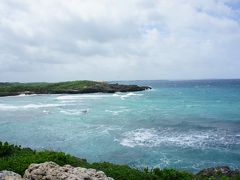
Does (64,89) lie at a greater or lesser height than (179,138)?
greater


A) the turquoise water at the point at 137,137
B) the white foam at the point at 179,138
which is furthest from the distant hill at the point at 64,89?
the white foam at the point at 179,138

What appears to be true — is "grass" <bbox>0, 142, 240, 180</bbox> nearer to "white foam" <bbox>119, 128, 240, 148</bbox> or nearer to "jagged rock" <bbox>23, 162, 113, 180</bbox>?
"jagged rock" <bbox>23, 162, 113, 180</bbox>

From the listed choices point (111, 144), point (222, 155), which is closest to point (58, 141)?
point (111, 144)

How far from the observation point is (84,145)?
3002 centimetres

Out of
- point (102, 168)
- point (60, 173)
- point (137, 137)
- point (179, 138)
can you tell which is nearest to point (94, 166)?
point (102, 168)

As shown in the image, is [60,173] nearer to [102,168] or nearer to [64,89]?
[102,168]

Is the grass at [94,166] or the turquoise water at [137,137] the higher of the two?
the grass at [94,166]

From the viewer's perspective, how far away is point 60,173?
9.63m

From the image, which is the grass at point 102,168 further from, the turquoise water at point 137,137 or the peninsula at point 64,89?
the peninsula at point 64,89

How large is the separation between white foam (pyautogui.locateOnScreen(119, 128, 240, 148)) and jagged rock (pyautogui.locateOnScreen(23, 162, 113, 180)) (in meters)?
19.3

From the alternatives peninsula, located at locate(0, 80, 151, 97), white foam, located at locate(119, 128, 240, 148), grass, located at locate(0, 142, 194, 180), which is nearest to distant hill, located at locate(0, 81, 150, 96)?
peninsula, located at locate(0, 80, 151, 97)

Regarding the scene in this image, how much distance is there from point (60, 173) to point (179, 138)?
23204 mm

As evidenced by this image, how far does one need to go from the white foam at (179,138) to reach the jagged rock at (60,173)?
A: 19.3 m

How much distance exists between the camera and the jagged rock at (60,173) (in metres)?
9.30
